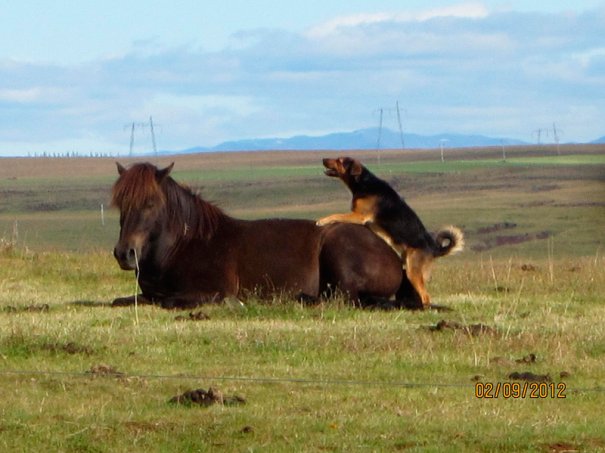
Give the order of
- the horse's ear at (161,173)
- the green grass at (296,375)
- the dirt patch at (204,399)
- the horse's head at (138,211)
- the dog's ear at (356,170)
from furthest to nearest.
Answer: the dog's ear at (356,170) < the horse's ear at (161,173) < the horse's head at (138,211) < the dirt patch at (204,399) < the green grass at (296,375)

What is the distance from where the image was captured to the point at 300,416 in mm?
8734

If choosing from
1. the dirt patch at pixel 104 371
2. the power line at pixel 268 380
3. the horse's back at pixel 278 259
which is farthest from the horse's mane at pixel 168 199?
the power line at pixel 268 380

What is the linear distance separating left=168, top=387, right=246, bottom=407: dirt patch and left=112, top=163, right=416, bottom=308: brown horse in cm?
471

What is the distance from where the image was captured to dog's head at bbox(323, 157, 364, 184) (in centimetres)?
1530

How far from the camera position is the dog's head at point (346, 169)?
15.3 meters

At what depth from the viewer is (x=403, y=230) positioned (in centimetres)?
1474

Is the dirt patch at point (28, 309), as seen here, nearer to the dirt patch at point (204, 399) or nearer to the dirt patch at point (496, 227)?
the dirt patch at point (204, 399)

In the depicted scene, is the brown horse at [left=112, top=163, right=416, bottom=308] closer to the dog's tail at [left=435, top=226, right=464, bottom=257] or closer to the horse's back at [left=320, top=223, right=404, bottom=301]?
the horse's back at [left=320, top=223, right=404, bottom=301]

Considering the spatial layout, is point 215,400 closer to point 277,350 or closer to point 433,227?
point 277,350

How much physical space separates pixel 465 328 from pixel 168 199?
3785mm

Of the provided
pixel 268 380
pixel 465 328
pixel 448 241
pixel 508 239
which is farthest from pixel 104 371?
pixel 508 239

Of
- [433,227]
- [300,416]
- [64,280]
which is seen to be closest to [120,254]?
[64,280]

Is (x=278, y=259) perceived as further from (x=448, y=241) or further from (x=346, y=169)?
(x=448, y=241)

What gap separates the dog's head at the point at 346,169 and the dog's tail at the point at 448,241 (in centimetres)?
115
